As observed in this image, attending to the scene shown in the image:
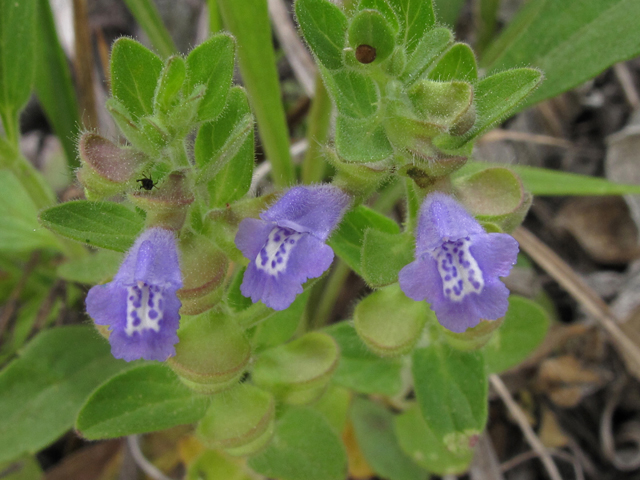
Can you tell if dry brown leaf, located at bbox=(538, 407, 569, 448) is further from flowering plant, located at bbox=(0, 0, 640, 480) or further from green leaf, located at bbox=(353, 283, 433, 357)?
green leaf, located at bbox=(353, 283, 433, 357)

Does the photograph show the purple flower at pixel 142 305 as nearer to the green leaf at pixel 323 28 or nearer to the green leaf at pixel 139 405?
the green leaf at pixel 139 405

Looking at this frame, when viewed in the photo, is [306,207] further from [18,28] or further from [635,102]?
[635,102]

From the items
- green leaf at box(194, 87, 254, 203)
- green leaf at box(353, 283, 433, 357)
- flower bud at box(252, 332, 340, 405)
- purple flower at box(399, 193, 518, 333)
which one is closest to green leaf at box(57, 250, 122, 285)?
green leaf at box(194, 87, 254, 203)

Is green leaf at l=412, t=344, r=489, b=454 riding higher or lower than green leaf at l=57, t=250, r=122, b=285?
lower

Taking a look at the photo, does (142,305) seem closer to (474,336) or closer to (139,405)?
(139,405)

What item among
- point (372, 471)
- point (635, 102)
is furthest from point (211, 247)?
point (635, 102)
